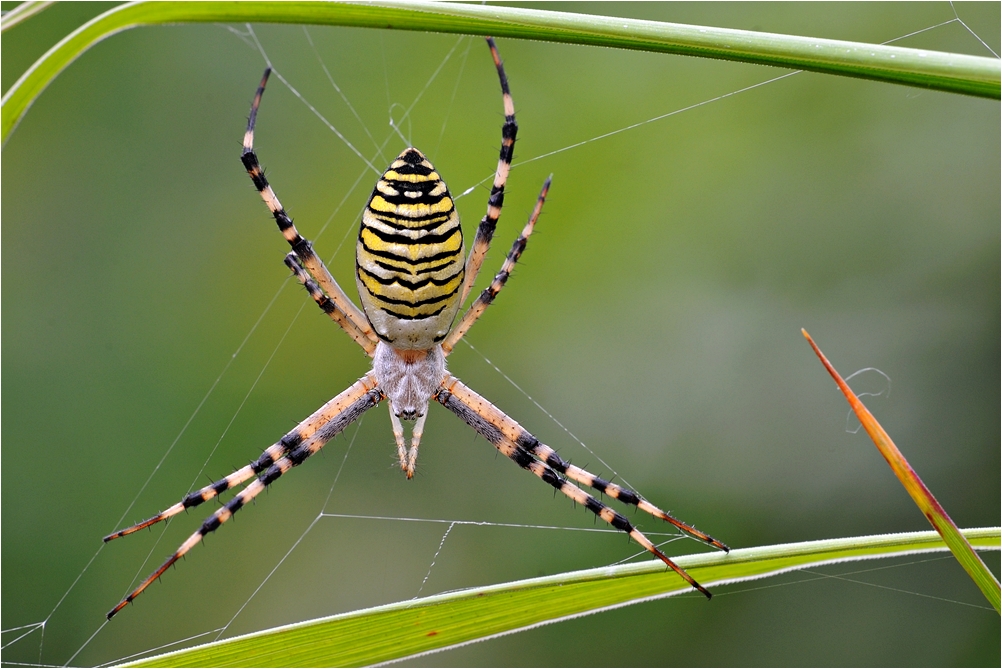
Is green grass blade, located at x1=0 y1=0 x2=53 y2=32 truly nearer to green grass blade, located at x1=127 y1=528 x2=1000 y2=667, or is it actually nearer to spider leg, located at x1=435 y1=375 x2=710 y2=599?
green grass blade, located at x1=127 y1=528 x2=1000 y2=667

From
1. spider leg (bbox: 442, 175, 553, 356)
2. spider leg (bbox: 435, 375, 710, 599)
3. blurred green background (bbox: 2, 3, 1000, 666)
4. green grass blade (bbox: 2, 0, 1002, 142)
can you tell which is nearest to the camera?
green grass blade (bbox: 2, 0, 1002, 142)

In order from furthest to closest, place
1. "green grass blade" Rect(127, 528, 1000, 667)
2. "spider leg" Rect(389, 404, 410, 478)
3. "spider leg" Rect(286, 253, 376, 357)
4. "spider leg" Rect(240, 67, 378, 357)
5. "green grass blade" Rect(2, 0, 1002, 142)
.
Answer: "spider leg" Rect(389, 404, 410, 478) → "spider leg" Rect(286, 253, 376, 357) → "spider leg" Rect(240, 67, 378, 357) → "green grass blade" Rect(127, 528, 1000, 667) → "green grass blade" Rect(2, 0, 1002, 142)

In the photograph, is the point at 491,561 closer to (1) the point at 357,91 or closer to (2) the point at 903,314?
(2) the point at 903,314

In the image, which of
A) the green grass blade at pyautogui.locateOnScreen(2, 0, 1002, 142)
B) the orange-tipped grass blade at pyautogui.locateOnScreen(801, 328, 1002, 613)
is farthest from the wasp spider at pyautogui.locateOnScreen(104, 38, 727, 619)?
the green grass blade at pyautogui.locateOnScreen(2, 0, 1002, 142)

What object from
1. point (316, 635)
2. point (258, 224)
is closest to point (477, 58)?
point (258, 224)

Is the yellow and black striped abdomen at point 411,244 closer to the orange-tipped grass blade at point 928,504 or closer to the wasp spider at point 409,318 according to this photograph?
the wasp spider at point 409,318

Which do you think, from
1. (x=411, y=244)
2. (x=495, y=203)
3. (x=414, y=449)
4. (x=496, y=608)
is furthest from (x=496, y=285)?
(x=496, y=608)
